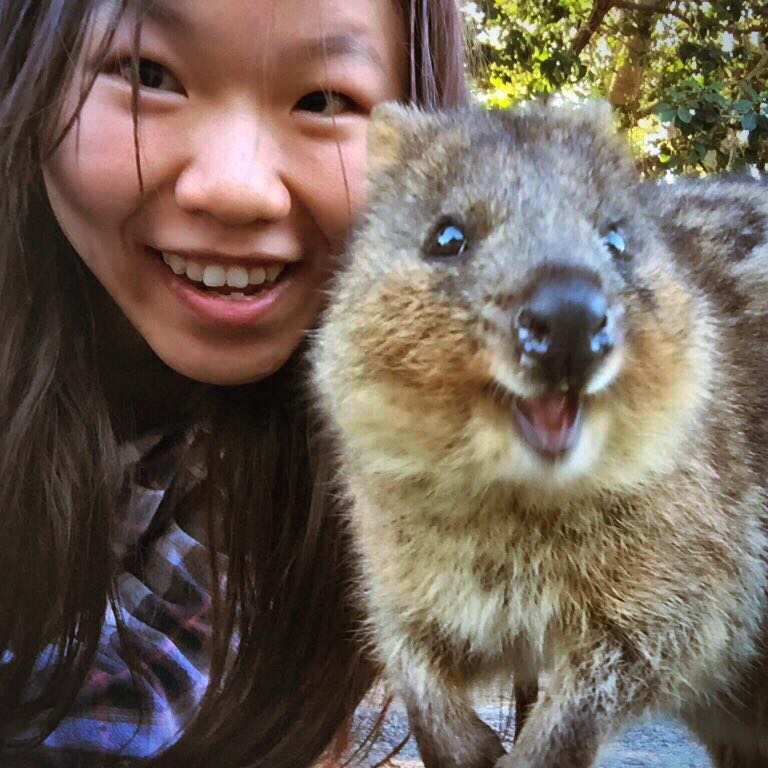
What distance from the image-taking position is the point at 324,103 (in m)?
1.14

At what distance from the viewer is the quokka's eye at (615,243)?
0.94 meters

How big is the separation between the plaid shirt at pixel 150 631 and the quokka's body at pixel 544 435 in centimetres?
62

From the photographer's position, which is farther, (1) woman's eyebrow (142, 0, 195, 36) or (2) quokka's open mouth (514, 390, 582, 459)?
(1) woman's eyebrow (142, 0, 195, 36)

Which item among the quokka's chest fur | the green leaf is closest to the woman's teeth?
the quokka's chest fur

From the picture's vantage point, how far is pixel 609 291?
2.71 ft

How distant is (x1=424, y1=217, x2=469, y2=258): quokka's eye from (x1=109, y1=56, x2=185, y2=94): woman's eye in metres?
0.38

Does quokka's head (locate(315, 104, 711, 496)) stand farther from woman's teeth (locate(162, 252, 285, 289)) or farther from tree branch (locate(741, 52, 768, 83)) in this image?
tree branch (locate(741, 52, 768, 83))

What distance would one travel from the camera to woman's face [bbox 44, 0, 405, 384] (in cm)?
107

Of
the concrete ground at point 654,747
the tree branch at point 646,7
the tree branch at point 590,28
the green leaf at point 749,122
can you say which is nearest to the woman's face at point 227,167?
the concrete ground at point 654,747

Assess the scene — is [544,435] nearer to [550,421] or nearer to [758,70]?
[550,421]

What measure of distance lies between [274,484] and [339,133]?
612 millimetres

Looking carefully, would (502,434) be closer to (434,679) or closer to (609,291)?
(609,291)

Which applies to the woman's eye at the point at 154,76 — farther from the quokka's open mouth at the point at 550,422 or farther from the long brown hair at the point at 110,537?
the quokka's open mouth at the point at 550,422

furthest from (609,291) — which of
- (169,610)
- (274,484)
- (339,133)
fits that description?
(169,610)
